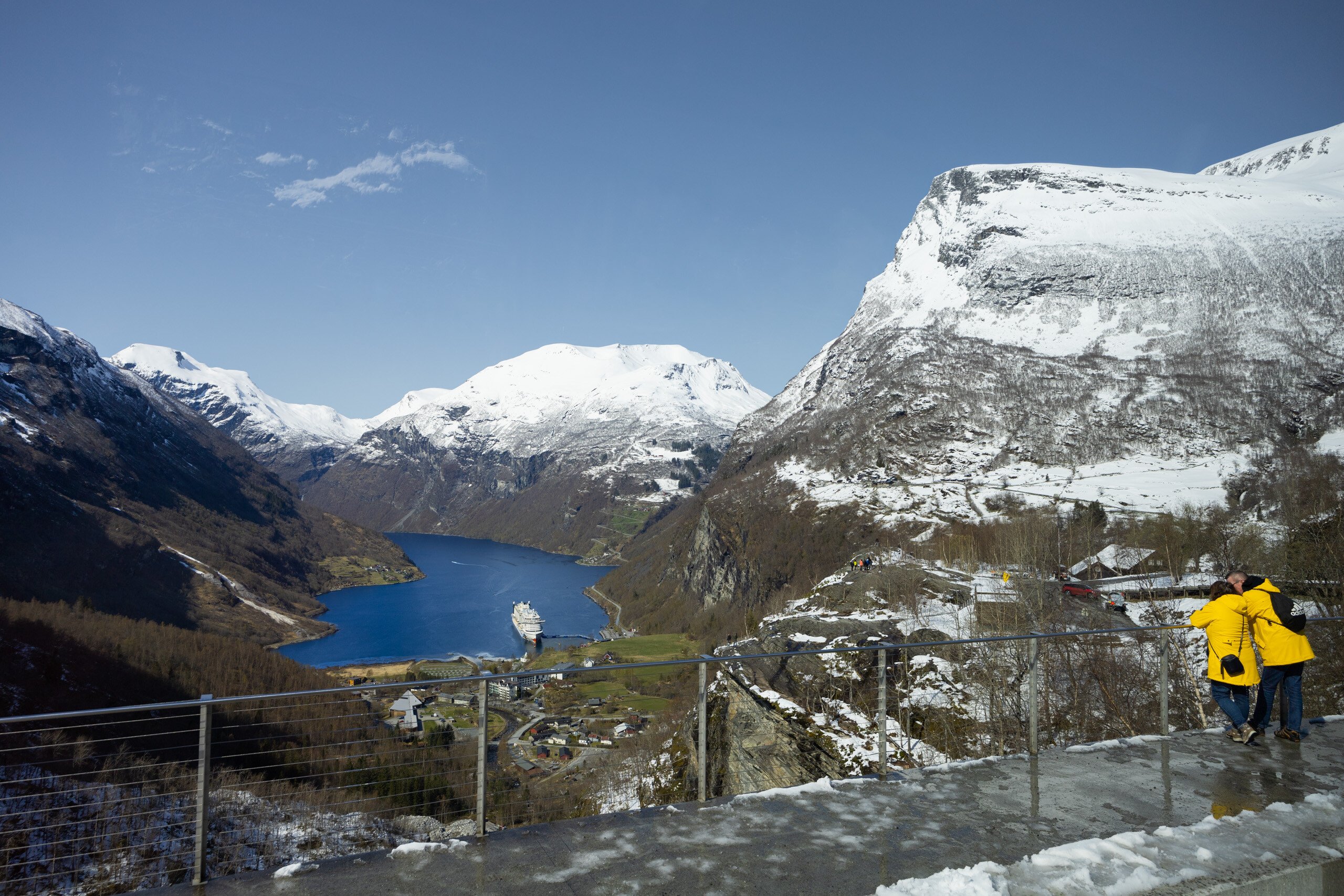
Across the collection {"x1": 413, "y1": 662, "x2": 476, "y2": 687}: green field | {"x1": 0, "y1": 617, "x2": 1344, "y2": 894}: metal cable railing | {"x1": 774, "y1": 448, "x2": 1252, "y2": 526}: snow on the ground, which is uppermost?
{"x1": 774, "y1": 448, "x2": 1252, "y2": 526}: snow on the ground

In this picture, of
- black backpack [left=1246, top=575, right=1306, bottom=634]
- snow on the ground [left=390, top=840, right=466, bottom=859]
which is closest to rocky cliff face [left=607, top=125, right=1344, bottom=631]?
black backpack [left=1246, top=575, right=1306, bottom=634]

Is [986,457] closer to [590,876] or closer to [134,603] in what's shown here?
[590,876]

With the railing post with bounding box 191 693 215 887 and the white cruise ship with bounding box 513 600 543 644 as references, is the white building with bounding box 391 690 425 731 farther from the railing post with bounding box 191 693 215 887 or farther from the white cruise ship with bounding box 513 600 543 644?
the white cruise ship with bounding box 513 600 543 644

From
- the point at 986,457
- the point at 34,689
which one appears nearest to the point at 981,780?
the point at 34,689

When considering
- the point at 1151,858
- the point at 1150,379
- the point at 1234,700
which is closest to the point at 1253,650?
the point at 1234,700

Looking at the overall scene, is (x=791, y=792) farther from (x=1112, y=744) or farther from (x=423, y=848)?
(x=1112, y=744)
